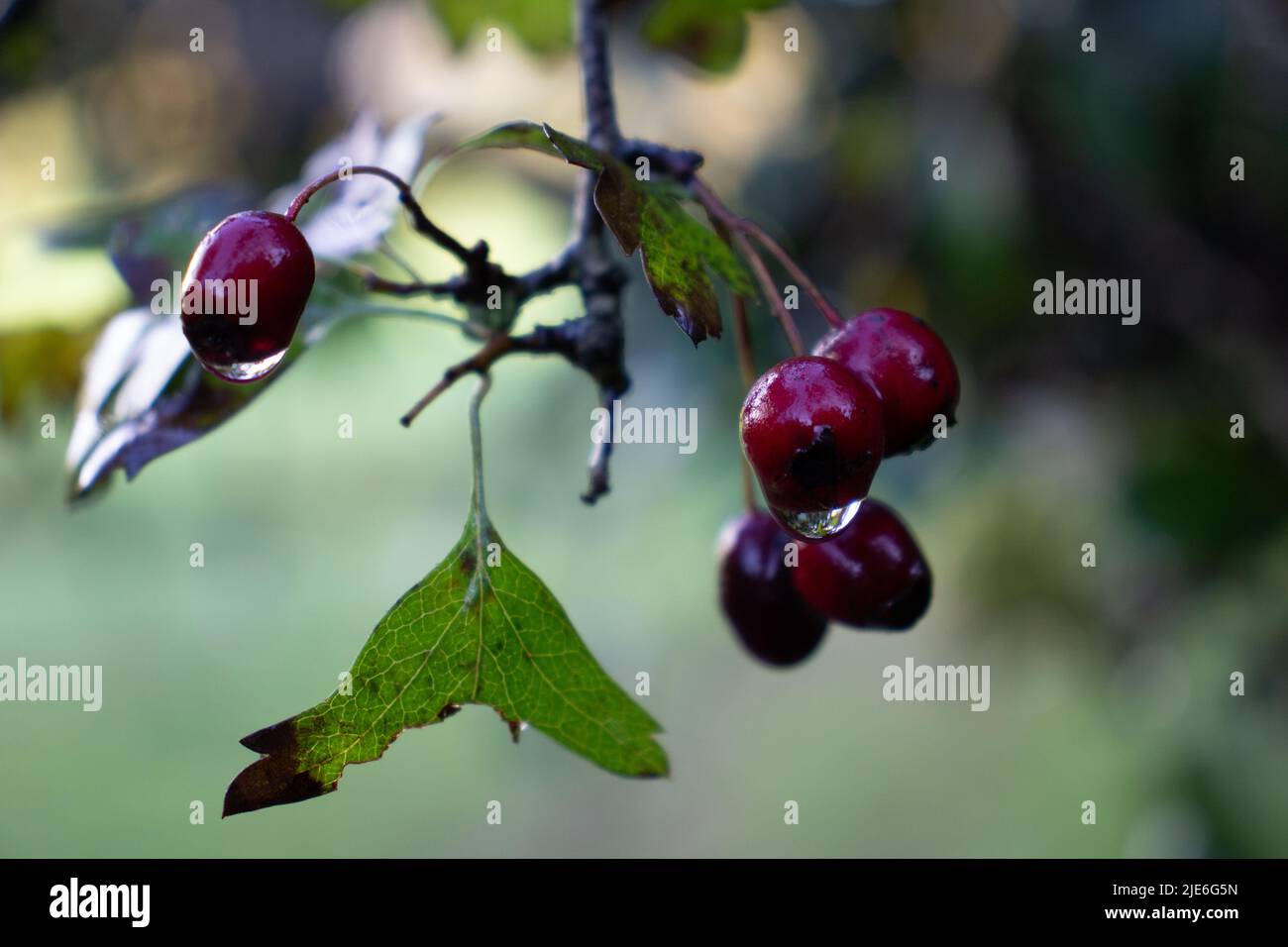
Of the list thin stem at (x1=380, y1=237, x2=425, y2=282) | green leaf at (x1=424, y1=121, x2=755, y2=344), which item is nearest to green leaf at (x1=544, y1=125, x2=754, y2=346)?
green leaf at (x1=424, y1=121, x2=755, y2=344)

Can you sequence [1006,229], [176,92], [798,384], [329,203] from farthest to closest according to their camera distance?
1. [176,92]
2. [1006,229]
3. [329,203]
4. [798,384]

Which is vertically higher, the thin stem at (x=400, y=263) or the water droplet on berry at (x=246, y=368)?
the thin stem at (x=400, y=263)

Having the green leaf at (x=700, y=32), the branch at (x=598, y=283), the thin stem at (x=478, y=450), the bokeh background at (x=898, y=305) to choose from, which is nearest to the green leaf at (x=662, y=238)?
the branch at (x=598, y=283)

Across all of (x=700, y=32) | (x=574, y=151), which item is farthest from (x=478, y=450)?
(x=700, y=32)

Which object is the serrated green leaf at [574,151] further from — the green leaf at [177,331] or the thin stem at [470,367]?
the green leaf at [177,331]
